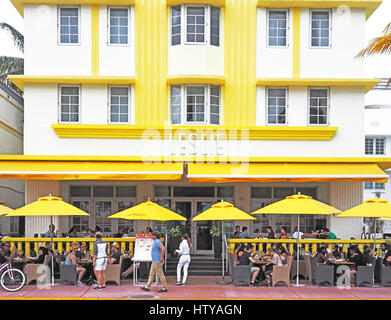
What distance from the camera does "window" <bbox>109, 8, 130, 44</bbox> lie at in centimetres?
2031

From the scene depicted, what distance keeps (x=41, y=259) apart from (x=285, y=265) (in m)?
7.72

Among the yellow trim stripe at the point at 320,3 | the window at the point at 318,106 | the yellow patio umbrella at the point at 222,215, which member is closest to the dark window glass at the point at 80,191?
the yellow patio umbrella at the point at 222,215

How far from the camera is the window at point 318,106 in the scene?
67.1ft

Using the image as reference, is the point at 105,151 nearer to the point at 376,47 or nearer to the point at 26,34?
the point at 26,34

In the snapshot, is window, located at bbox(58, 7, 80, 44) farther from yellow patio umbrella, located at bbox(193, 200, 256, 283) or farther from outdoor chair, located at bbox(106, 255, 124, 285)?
outdoor chair, located at bbox(106, 255, 124, 285)

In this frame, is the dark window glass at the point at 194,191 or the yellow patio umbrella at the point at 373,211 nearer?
the yellow patio umbrella at the point at 373,211

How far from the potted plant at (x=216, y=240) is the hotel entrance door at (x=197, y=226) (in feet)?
3.09

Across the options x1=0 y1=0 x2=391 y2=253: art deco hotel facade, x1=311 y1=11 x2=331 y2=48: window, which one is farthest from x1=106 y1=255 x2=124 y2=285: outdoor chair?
x1=311 y1=11 x2=331 y2=48: window

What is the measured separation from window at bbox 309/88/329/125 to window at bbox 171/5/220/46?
15.4 ft

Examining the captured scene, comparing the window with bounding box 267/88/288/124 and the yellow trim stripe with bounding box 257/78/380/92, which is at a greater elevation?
the yellow trim stripe with bounding box 257/78/380/92

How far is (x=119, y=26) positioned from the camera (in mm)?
20359

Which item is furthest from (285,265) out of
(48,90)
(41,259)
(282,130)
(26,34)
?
(26,34)

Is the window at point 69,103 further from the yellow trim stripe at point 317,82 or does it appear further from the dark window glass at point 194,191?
the yellow trim stripe at point 317,82

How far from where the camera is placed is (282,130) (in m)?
19.8
